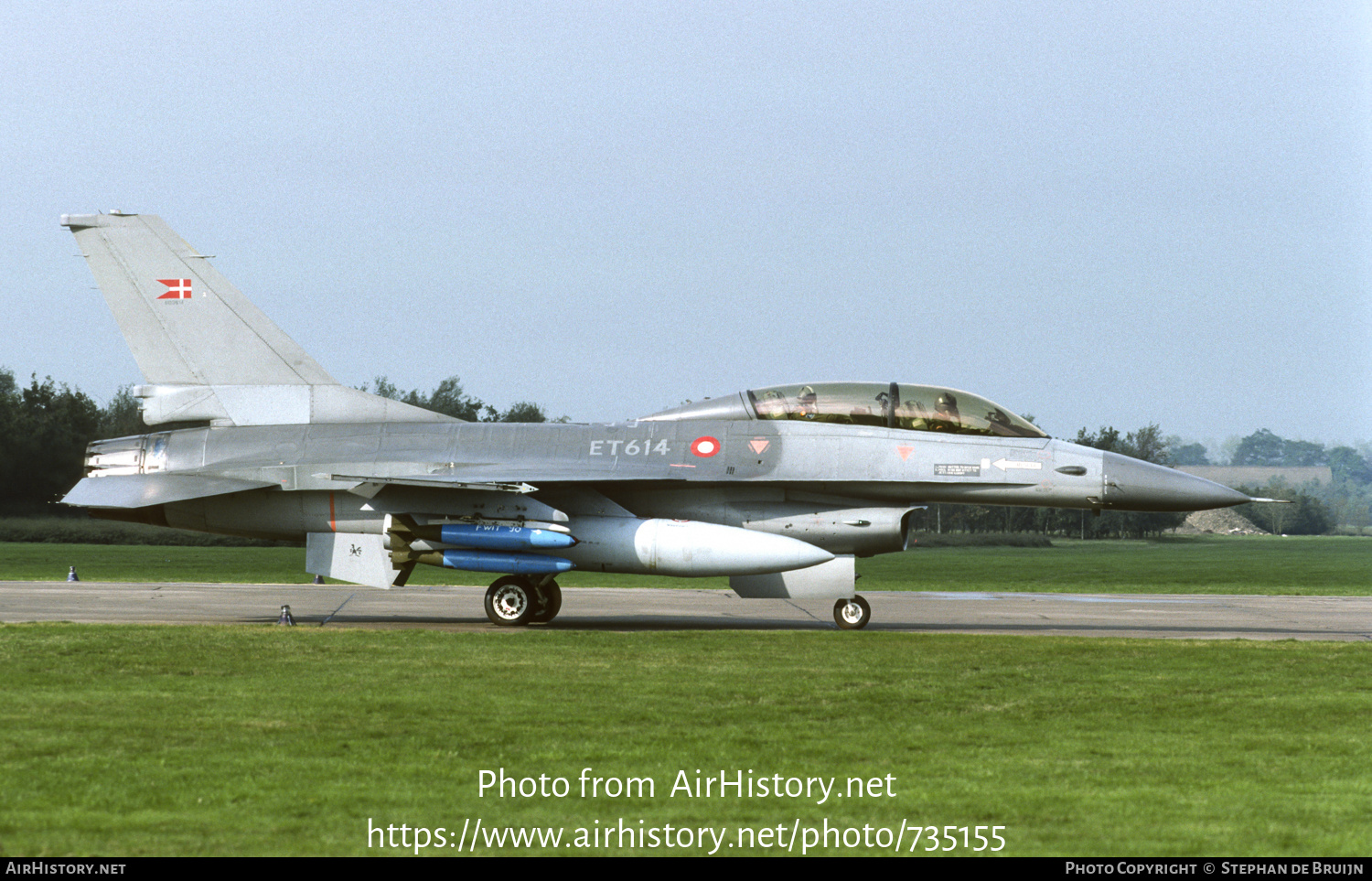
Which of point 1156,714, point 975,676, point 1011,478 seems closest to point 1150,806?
point 1156,714

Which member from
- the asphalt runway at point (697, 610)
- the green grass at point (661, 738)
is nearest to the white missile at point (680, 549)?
the asphalt runway at point (697, 610)

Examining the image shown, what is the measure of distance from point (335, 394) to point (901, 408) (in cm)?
774

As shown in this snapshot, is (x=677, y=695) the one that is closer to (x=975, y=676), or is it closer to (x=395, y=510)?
(x=975, y=676)

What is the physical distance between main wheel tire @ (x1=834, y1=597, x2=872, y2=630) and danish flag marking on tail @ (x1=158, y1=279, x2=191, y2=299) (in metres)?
9.80

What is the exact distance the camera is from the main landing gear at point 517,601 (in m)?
16.8

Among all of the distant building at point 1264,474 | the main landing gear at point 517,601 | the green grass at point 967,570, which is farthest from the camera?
the distant building at point 1264,474

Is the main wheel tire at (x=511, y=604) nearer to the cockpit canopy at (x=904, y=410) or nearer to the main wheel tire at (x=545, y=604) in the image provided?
the main wheel tire at (x=545, y=604)

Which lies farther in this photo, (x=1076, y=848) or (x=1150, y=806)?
(x=1150, y=806)

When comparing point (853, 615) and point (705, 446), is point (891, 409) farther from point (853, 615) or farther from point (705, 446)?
point (853, 615)

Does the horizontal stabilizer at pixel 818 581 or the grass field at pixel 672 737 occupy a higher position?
the horizontal stabilizer at pixel 818 581

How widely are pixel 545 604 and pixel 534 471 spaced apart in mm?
1867

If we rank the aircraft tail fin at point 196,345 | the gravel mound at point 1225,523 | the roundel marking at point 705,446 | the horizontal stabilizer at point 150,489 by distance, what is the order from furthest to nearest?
the gravel mound at point 1225,523 → the aircraft tail fin at point 196,345 → the roundel marking at point 705,446 → the horizontal stabilizer at point 150,489

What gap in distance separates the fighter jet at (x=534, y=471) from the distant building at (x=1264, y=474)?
97.1 metres

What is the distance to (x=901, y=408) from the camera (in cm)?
1661
